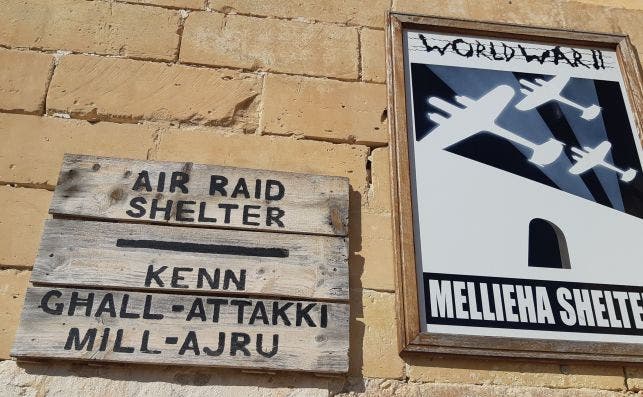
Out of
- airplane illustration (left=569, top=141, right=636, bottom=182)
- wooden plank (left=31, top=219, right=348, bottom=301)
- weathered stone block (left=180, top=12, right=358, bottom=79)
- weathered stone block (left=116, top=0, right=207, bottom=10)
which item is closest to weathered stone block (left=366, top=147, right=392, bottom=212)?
wooden plank (left=31, top=219, right=348, bottom=301)

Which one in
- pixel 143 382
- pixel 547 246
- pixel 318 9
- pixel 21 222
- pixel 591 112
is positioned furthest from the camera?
pixel 318 9

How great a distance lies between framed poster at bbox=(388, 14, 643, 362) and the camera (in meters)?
2.05

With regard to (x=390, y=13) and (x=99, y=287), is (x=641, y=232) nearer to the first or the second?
(x=390, y=13)

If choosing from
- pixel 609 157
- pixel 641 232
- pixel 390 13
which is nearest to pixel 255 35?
pixel 390 13

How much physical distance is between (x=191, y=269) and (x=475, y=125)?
1.27 metres

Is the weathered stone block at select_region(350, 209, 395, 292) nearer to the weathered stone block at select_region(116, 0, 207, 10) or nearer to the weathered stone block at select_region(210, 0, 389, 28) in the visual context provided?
the weathered stone block at select_region(210, 0, 389, 28)

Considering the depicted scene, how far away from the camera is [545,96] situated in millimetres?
2596

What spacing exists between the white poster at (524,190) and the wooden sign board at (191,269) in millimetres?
386

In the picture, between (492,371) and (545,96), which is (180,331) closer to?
(492,371)

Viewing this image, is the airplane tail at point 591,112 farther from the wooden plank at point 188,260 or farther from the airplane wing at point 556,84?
the wooden plank at point 188,260

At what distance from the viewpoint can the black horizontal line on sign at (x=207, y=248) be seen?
2023mm

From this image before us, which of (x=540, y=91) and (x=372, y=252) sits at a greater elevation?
(x=540, y=91)

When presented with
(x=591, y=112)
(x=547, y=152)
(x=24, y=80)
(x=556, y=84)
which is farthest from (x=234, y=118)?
(x=591, y=112)

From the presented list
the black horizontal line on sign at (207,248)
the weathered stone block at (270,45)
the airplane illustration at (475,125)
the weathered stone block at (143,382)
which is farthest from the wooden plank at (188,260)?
the weathered stone block at (270,45)
